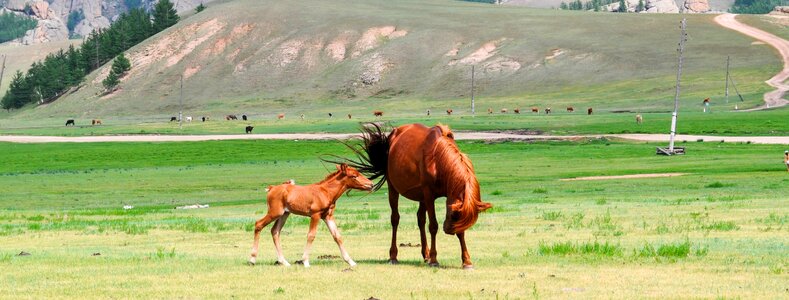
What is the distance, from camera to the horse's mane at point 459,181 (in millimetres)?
17125

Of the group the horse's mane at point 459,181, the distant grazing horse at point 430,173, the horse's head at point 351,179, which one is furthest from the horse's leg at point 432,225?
the horse's head at point 351,179

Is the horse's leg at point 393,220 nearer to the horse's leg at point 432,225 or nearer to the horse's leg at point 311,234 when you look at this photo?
the horse's leg at point 432,225

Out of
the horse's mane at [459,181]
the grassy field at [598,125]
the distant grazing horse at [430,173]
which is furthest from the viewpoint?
the grassy field at [598,125]

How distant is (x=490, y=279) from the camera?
1662 centimetres

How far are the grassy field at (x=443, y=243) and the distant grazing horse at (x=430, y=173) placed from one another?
794 mm

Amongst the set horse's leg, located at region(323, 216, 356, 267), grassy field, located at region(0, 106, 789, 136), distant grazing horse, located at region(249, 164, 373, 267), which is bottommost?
grassy field, located at region(0, 106, 789, 136)

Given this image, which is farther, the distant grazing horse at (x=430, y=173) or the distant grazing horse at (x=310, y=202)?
the distant grazing horse at (x=310, y=202)

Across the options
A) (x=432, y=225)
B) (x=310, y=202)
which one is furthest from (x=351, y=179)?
(x=432, y=225)

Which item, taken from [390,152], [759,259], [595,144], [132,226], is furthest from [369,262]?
[595,144]

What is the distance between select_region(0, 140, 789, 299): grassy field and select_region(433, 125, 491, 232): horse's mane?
0.91 m

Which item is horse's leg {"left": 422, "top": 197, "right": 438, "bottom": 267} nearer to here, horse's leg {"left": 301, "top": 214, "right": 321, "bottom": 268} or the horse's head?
the horse's head

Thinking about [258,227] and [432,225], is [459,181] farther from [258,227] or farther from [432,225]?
[258,227]

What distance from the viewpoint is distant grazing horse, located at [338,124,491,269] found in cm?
1727

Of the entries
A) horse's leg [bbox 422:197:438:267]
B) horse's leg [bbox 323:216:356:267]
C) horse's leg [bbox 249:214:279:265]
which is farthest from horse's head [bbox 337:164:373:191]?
horse's leg [bbox 249:214:279:265]
